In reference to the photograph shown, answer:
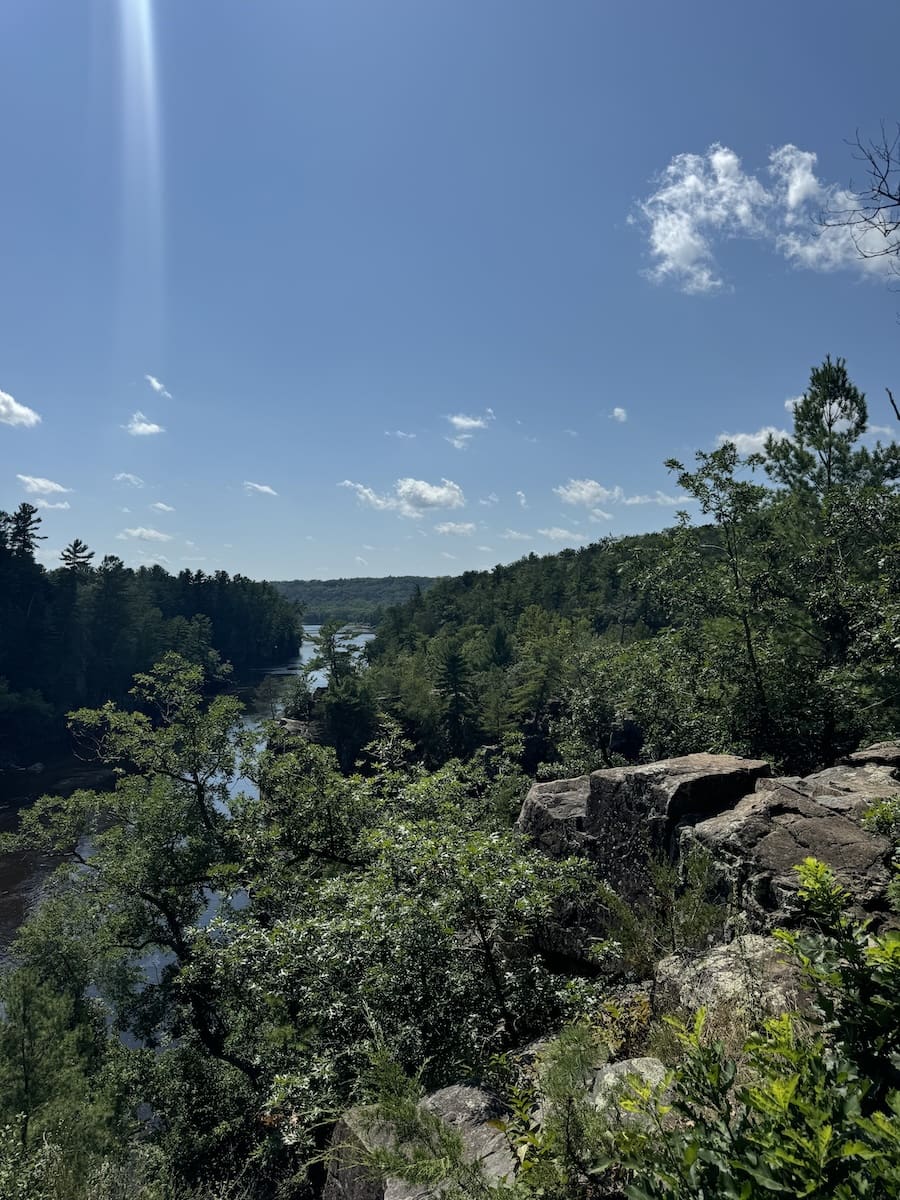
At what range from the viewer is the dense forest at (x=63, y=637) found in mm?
61750

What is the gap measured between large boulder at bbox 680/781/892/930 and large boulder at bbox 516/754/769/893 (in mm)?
466

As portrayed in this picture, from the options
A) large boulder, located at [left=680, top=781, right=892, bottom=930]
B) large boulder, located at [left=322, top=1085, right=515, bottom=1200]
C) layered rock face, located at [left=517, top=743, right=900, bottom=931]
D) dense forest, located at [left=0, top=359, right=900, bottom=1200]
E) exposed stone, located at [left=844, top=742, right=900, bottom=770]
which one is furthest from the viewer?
exposed stone, located at [left=844, top=742, right=900, bottom=770]

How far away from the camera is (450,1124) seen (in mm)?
3879

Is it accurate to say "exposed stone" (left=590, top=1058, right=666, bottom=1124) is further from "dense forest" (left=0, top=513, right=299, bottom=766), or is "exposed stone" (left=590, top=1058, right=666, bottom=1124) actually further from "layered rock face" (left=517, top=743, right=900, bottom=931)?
"dense forest" (left=0, top=513, right=299, bottom=766)

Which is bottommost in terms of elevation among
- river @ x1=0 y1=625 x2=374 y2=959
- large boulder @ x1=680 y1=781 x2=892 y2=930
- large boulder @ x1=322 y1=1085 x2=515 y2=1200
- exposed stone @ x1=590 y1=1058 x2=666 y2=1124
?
river @ x1=0 y1=625 x2=374 y2=959

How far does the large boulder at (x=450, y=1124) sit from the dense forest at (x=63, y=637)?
185 ft

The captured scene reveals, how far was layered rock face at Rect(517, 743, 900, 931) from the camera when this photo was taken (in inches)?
229

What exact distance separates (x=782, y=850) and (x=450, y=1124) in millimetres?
4188

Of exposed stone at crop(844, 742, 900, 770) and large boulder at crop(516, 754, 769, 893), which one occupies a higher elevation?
exposed stone at crop(844, 742, 900, 770)

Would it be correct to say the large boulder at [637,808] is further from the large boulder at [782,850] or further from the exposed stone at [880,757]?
the exposed stone at [880,757]

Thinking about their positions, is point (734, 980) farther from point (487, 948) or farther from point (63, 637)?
point (63, 637)

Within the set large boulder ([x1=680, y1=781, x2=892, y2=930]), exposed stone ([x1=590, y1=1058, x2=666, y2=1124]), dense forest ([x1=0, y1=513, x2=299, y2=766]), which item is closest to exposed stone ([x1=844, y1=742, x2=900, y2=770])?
large boulder ([x1=680, y1=781, x2=892, y2=930])

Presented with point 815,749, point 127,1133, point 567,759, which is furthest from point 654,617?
point 127,1133

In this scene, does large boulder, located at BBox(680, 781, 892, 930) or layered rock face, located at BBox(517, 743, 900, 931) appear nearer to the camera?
large boulder, located at BBox(680, 781, 892, 930)
